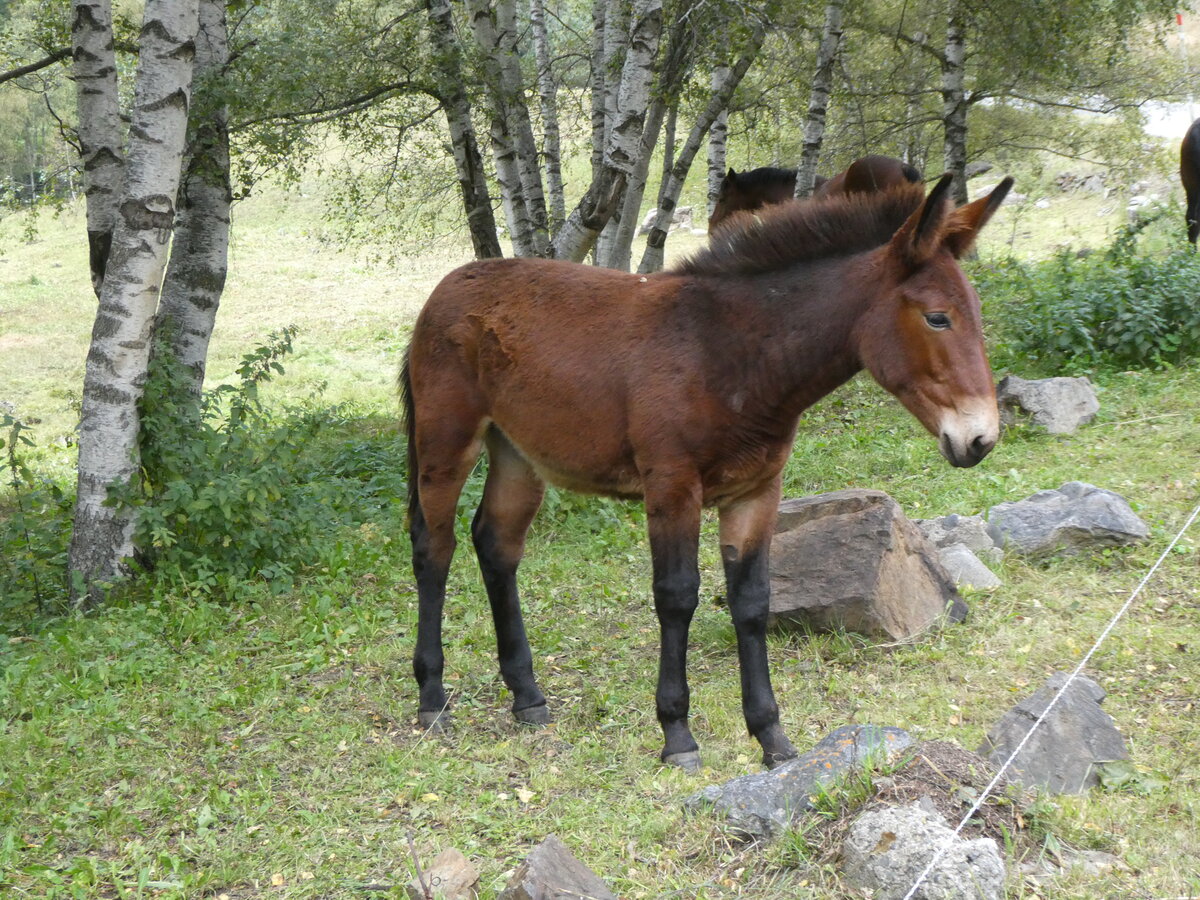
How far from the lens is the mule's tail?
5.65 meters

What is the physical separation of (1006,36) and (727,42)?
698 cm

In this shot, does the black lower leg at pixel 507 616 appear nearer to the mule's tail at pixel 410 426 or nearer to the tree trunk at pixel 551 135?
the mule's tail at pixel 410 426

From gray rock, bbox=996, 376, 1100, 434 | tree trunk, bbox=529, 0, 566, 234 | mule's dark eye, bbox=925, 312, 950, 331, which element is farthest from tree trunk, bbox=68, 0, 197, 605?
gray rock, bbox=996, 376, 1100, 434

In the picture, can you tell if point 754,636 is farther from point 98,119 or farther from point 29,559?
point 98,119

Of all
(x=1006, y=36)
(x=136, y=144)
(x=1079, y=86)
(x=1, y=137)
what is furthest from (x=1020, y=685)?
(x=1, y=137)

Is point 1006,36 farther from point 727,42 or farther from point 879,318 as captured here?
point 879,318

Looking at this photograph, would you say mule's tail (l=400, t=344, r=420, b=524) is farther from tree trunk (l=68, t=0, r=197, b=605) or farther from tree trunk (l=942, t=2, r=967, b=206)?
tree trunk (l=942, t=2, r=967, b=206)

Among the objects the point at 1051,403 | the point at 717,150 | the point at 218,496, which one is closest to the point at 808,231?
the point at 218,496

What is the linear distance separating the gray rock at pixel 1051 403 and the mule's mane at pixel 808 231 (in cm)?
511

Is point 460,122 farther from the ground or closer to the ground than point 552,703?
farther from the ground

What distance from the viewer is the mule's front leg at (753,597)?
4.60m

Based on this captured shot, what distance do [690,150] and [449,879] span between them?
9.43 m

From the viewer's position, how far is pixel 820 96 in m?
13.0

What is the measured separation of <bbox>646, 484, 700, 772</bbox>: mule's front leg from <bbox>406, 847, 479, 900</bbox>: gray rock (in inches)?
48.5
